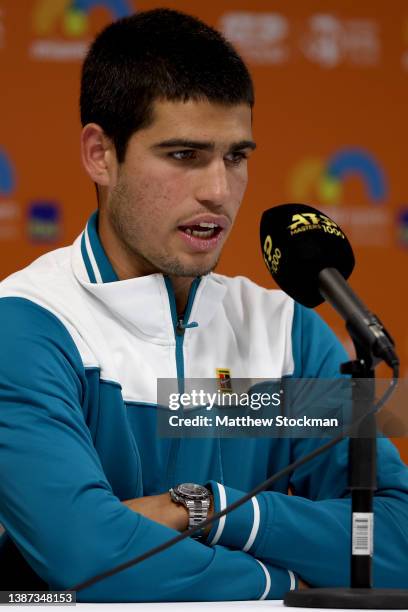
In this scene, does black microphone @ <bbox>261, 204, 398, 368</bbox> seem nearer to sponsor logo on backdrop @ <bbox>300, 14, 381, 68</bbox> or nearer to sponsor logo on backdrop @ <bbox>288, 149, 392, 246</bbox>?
sponsor logo on backdrop @ <bbox>288, 149, 392, 246</bbox>

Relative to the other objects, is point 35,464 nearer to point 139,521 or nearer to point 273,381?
point 139,521

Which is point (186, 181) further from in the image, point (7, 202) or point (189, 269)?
point (7, 202)

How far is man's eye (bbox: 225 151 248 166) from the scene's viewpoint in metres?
2.14

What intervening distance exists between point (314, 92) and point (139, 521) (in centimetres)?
222

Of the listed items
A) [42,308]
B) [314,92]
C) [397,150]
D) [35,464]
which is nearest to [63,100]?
[314,92]

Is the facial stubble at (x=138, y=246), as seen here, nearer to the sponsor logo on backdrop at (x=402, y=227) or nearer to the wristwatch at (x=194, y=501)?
the wristwatch at (x=194, y=501)

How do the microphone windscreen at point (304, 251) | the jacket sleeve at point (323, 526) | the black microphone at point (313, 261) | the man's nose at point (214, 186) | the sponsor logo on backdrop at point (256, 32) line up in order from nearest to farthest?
the black microphone at point (313, 261)
the microphone windscreen at point (304, 251)
the jacket sleeve at point (323, 526)
the man's nose at point (214, 186)
the sponsor logo on backdrop at point (256, 32)

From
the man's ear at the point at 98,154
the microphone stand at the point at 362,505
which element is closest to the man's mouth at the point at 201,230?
the man's ear at the point at 98,154

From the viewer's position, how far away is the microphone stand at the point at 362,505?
1.43m

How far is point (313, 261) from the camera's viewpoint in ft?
5.15

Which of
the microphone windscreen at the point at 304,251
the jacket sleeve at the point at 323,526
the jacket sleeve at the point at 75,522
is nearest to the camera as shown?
the microphone windscreen at the point at 304,251

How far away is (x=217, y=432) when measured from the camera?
7.17 feet

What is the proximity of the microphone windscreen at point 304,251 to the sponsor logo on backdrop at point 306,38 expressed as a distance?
202cm

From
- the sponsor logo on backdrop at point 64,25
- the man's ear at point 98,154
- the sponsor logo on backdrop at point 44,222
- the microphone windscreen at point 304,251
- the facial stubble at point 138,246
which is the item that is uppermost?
the sponsor logo on backdrop at point 64,25
